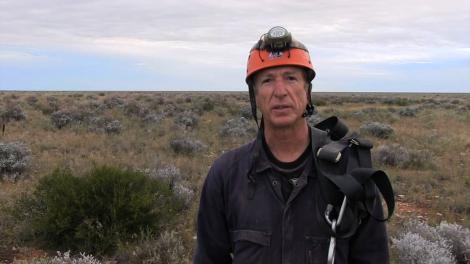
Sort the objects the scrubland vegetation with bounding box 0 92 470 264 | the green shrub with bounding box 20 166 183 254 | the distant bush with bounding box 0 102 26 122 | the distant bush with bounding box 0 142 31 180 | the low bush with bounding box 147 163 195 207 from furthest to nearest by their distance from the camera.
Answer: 1. the distant bush with bounding box 0 102 26 122
2. the distant bush with bounding box 0 142 31 180
3. the low bush with bounding box 147 163 195 207
4. the green shrub with bounding box 20 166 183 254
5. the scrubland vegetation with bounding box 0 92 470 264

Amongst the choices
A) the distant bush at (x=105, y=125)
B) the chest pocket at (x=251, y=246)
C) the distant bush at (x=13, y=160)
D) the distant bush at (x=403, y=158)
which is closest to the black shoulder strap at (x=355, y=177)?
the chest pocket at (x=251, y=246)

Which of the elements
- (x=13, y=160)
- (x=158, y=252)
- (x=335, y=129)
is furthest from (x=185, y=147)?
(x=335, y=129)

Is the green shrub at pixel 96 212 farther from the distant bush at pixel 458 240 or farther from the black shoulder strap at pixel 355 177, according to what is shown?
the black shoulder strap at pixel 355 177

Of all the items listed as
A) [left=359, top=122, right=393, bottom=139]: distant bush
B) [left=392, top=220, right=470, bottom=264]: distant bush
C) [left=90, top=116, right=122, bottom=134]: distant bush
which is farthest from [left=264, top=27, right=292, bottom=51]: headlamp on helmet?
[left=359, top=122, right=393, bottom=139]: distant bush

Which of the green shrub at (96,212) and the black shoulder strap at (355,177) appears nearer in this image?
the black shoulder strap at (355,177)

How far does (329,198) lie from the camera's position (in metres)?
1.97

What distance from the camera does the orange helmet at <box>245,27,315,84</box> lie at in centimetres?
213

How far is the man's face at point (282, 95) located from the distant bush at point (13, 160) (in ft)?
25.4

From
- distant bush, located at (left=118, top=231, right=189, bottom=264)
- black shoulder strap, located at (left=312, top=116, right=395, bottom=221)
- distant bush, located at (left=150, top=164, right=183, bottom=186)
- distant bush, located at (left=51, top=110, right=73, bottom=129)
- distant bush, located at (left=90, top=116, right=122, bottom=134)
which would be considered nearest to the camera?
black shoulder strap, located at (left=312, top=116, right=395, bottom=221)

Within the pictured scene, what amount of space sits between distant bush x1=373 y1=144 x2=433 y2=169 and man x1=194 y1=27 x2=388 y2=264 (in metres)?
9.42

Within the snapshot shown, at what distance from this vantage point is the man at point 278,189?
6.53 ft

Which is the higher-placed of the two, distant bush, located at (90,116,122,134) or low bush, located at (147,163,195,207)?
distant bush, located at (90,116,122,134)

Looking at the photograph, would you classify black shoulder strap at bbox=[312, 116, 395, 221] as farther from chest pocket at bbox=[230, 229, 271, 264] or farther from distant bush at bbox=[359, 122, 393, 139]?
distant bush at bbox=[359, 122, 393, 139]

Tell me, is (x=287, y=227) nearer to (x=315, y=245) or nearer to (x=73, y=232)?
(x=315, y=245)
